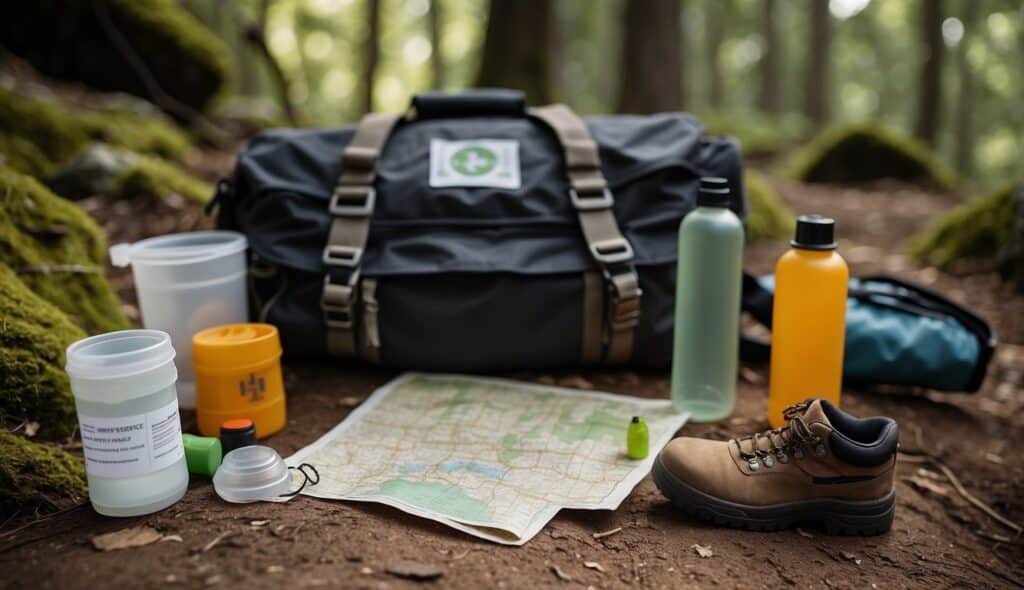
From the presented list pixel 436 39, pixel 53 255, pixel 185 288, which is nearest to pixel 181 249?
pixel 185 288

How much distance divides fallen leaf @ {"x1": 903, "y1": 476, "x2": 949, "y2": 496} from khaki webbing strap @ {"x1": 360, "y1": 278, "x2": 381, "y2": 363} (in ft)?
6.28

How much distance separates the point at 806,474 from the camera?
2.10 metres

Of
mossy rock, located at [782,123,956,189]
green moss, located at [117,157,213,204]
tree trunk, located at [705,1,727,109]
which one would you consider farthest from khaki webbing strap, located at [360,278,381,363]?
tree trunk, located at [705,1,727,109]

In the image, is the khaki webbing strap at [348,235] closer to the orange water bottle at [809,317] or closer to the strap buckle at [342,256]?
the strap buckle at [342,256]

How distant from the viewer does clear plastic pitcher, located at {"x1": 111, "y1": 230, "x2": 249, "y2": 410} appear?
9.00 feet

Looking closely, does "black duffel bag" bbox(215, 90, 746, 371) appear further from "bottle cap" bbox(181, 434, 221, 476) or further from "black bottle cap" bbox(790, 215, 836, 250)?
"bottle cap" bbox(181, 434, 221, 476)

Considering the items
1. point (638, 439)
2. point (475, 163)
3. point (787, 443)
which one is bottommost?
point (638, 439)

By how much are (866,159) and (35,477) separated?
8326 mm

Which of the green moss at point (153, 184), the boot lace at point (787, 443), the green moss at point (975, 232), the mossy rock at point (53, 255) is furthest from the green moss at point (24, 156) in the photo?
the green moss at point (975, 232)

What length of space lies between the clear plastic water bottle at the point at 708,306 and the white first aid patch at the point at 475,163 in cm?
76

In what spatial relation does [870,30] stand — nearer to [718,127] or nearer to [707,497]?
[718,127]

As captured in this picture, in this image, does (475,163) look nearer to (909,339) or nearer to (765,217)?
(909,339)

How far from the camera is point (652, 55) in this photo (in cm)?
838

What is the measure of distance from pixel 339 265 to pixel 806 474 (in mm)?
1730
